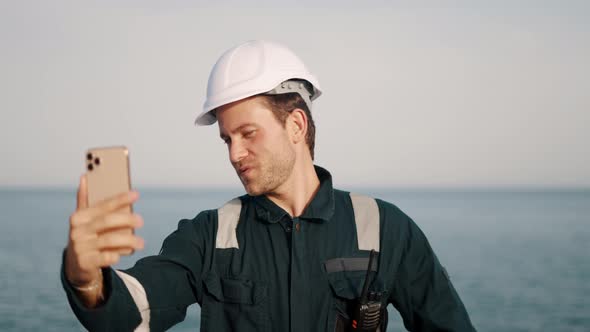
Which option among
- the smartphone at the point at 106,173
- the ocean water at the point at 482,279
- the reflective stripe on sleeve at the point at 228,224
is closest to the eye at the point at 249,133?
the reflective stripe on sleeve at the point at 228,224

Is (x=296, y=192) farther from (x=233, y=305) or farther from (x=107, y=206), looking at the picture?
(x=107, y=206)

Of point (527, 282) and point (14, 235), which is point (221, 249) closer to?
point (527, 282)

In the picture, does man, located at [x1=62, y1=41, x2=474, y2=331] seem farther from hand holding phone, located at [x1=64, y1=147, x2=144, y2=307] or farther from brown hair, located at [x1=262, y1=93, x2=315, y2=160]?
hand holding phone, located at [x1=64, y1=147, x2=144, y2=307]

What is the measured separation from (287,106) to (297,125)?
14 centimetres

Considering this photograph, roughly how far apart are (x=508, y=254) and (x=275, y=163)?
82.5 ft

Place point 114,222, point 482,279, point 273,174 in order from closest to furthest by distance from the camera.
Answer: point 114,222 < point 273,174 < point 482,279

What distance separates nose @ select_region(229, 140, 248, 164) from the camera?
2775 millimetres

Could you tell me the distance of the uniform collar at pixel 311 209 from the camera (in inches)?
114

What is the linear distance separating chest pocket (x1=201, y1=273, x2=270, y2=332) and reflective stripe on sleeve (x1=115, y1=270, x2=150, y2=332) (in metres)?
0.35

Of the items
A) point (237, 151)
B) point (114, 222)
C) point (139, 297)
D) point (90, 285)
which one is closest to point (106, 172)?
point (114, 222)

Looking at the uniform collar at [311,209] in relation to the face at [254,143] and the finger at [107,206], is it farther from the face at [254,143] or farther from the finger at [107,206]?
the finger at [107,206]

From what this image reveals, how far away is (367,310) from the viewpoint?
2762mm

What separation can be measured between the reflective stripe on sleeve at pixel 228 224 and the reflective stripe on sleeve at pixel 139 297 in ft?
1.64

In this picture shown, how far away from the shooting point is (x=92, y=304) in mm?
2002
